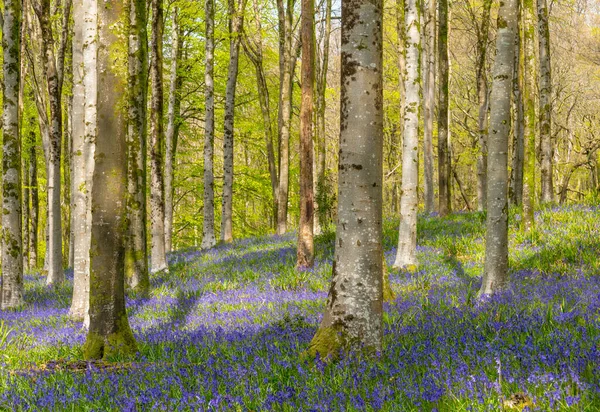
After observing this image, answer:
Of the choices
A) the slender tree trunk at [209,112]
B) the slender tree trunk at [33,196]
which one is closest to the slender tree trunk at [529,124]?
the slender tree trunk at [209,112]

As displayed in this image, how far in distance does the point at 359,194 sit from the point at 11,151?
8.82 metres

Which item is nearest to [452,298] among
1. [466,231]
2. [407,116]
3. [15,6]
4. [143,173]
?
[407,116]

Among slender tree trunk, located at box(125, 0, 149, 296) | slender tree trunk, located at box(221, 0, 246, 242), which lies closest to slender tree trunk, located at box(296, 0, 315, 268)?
slender tree trunk, located at box(125, 0, 149, 296)

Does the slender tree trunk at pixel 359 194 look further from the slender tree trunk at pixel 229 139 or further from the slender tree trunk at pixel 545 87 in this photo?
the slender tree trunk at pixel 229 139

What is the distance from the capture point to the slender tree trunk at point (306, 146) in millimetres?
10742

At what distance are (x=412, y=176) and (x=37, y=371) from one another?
23.9 feet

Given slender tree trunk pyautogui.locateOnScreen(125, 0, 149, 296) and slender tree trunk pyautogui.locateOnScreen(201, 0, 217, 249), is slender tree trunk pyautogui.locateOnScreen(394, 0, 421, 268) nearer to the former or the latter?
slender tree trunk pyautogui.locateOnScreen(125, 0, 149, 296)

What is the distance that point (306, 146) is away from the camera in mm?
11156

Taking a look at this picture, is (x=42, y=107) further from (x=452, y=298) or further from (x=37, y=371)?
(x=452, y=298)

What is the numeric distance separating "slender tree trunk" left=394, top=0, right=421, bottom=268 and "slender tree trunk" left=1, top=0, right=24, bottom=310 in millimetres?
7807

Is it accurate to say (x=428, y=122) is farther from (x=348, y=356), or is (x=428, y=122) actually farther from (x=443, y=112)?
(x=348, y=356)

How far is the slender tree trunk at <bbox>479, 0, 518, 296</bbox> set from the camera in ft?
21.5

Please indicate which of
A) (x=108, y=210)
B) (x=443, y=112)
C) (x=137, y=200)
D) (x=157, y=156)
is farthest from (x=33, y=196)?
(x=108, y=210)

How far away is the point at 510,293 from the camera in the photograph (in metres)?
6.30
